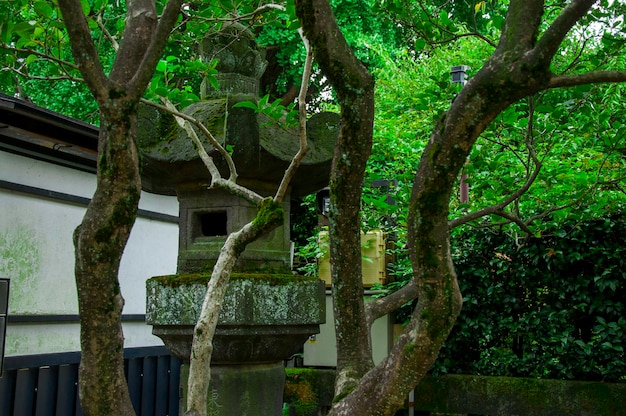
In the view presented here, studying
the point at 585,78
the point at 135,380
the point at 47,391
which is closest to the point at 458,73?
the point at 135,380

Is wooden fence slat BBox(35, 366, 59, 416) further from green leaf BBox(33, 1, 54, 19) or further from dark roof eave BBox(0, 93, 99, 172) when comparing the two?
green leaf BBox(33, 1, 54, 19)

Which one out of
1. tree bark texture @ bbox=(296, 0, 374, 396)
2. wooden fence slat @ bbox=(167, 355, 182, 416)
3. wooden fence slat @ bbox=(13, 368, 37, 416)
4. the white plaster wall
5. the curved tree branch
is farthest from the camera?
wooden fence slat @ bbox=(167, 355, 182, 416)

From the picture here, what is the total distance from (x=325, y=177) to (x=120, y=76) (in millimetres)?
2652

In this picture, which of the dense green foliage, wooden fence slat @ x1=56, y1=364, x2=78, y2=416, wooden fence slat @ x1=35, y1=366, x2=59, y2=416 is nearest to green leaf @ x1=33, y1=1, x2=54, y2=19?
wooden fence slat @ x1=35, y1=366, x2=59, y2=416

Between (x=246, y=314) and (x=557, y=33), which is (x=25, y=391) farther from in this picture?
(x=557, y=33)

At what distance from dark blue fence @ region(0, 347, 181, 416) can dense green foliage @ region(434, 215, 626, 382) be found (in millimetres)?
3398

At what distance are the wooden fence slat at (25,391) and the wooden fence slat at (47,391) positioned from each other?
59 mm

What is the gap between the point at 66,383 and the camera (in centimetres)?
711

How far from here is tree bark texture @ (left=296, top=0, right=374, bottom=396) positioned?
2.74m

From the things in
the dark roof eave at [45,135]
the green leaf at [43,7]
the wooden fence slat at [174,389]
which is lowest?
the wooden fence slat at [174,389]

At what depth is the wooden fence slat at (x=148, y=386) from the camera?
8117 millimetres

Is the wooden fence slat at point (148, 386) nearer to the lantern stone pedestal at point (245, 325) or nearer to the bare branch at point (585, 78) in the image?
the lantern stone pedestal at point (245, 325)

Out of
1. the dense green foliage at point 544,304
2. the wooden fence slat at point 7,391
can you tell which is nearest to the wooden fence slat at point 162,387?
the wooden fence slat at point 7,391

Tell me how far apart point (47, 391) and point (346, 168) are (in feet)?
17.5
